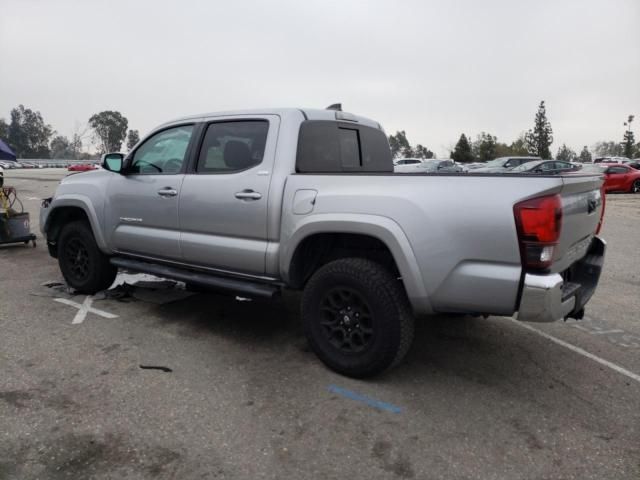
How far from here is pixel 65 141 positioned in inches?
4958

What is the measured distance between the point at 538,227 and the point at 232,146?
246 centimetres

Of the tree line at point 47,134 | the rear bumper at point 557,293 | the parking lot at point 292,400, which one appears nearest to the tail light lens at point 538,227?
the rear bumper at point 557,293

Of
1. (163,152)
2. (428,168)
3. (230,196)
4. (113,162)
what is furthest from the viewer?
(428,168)

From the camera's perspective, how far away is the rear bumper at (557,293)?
275 cm

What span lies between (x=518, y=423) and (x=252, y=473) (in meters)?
1.59

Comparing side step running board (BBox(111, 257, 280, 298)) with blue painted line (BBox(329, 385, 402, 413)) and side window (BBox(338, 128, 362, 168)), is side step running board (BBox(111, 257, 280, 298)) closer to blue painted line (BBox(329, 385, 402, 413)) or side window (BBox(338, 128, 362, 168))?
blue painted line (BBox(329, 385, 402, 413))

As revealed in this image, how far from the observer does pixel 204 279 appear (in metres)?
4.14

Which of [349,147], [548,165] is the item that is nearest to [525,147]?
[548,165]

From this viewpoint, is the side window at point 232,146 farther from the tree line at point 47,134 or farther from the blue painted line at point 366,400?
the tree line at point 47,134

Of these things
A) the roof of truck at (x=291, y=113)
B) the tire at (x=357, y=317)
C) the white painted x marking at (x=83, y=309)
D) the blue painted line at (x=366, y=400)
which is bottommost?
the blue painted line at (x=366, y=400)

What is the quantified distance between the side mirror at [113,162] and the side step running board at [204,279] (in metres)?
0.89

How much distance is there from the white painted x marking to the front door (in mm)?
635

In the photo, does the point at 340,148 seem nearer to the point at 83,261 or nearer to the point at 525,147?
the point at 83,261

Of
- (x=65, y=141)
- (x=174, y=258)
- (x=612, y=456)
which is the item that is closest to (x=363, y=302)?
(x=612, y=456)
